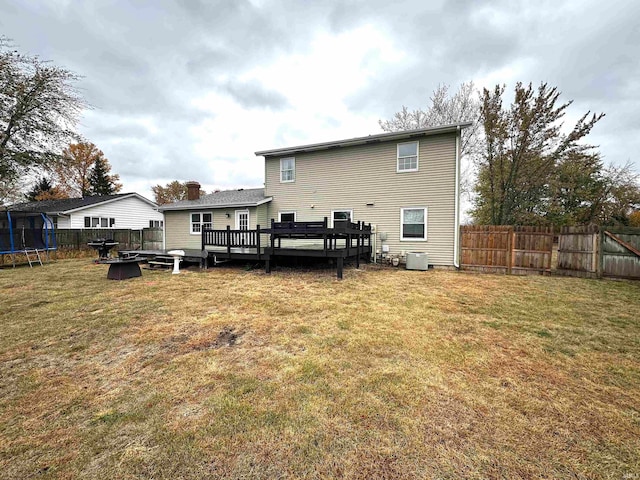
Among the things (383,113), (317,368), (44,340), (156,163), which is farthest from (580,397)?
(156,163)

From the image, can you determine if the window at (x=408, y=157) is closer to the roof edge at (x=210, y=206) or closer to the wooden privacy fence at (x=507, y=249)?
the wooden privacy fence at (x=507, y=249)

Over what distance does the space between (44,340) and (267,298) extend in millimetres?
3503

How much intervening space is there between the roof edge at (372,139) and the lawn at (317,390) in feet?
23.9

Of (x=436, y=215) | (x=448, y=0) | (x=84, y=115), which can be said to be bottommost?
(x=436, y=215)

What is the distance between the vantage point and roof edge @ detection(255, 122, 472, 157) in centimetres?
993

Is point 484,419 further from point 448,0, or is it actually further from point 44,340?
point 448,0

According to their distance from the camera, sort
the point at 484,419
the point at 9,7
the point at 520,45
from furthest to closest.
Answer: the point at 520,45
the point at 9,7
the point at 484,419

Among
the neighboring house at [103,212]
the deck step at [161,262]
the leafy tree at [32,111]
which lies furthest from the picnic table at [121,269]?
the leafy tree at [32,111]

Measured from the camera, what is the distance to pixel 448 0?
9539mm

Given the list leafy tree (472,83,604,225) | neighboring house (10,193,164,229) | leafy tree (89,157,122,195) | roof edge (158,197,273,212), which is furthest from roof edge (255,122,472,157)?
leafy tree (89,157,122,195)

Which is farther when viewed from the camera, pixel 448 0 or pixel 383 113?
pixel 383 113

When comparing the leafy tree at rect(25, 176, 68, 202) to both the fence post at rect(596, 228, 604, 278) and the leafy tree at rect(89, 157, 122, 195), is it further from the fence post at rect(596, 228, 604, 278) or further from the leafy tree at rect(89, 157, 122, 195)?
the fence post at rect(596, 228, 604, 278)

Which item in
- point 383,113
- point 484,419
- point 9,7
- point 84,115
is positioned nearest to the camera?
point 484,419

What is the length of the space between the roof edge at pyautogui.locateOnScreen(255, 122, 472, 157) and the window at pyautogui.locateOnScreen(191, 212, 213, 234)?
4294 mm
